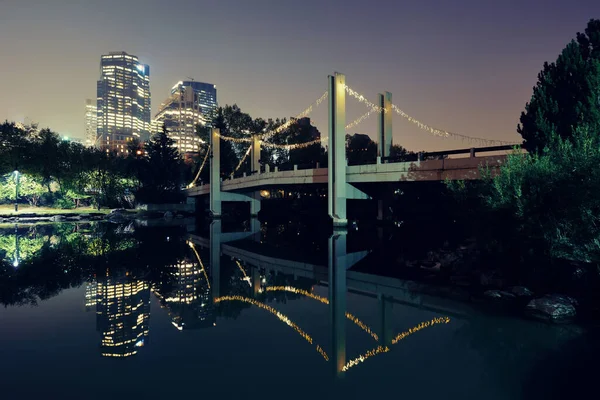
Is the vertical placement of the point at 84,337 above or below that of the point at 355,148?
below

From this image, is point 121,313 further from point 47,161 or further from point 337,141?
point 47,161

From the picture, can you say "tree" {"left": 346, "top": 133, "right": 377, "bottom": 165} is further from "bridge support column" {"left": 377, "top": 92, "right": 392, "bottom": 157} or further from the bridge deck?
the bridge deck

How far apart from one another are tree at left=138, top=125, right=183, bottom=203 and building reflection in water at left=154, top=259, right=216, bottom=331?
5192 cm

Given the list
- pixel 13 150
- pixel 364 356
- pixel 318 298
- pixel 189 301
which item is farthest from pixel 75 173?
pixel 364 356

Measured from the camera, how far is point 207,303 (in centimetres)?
1193

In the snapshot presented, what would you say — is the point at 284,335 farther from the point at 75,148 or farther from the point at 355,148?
the point at 75,148

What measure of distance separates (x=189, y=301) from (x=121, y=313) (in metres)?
2.05

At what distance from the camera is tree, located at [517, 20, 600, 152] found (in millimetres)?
17109

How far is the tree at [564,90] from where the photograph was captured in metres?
17.1

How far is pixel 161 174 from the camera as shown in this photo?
6938 centimetres

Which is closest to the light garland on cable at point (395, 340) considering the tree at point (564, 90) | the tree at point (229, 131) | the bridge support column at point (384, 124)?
the tree at point (564, 90)

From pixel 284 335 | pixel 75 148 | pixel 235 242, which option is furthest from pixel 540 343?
pixel 75 148

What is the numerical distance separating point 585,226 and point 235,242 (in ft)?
71.0

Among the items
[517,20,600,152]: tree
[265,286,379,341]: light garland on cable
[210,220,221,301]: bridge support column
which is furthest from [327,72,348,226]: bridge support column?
[265,286,379,341]: light garland on cable
